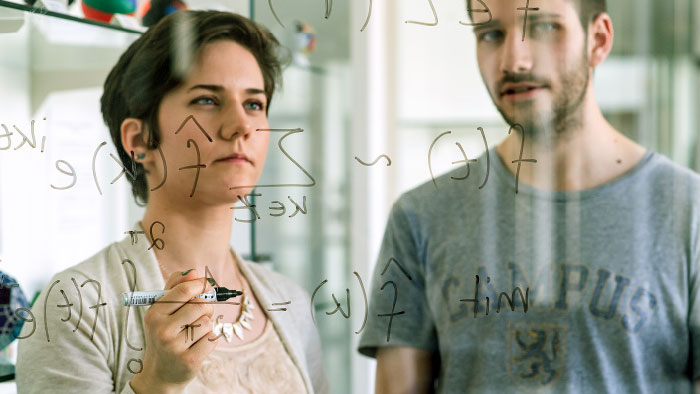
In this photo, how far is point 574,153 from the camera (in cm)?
70

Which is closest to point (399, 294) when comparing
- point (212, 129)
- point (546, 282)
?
point (546, 282)

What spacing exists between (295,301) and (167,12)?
0.34m

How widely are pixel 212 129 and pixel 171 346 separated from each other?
8.8 inches

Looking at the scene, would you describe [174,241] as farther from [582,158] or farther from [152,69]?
[582,158]

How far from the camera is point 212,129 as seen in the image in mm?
634

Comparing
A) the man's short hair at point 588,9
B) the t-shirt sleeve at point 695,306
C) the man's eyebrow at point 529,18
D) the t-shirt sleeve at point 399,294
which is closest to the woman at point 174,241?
the t-shirt sleeve at point 399,294

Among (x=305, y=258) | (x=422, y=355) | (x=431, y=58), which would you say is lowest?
(x=422, y=355)

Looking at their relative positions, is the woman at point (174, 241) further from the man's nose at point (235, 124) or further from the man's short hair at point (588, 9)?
the man's short hair at point (588, 9)

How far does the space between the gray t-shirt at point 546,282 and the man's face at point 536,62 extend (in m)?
0.07

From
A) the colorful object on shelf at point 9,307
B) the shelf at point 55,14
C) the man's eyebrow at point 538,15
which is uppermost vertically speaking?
the man's eyebrow at point 538,15

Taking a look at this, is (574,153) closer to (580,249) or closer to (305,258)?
(580,249)

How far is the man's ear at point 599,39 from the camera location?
690 mm

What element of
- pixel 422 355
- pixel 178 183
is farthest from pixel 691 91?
pixel 178 183

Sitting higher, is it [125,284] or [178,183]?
[178,183]
